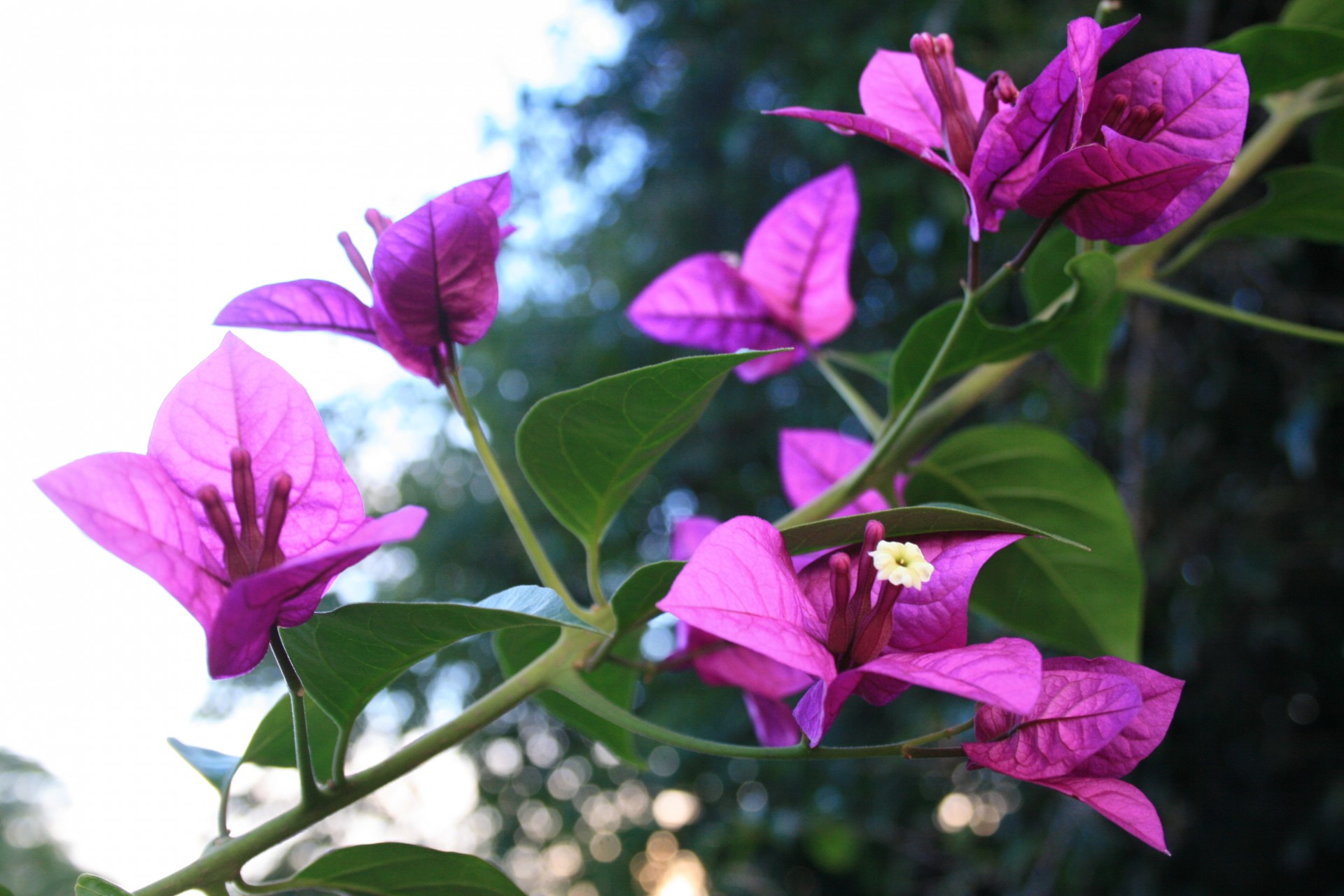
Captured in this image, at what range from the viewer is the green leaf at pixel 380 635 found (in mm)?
245

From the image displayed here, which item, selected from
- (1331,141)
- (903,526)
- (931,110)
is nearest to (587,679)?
(903,526)

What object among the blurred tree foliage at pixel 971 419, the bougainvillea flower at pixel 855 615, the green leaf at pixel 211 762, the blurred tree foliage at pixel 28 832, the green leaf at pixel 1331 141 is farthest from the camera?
the blurred tree foliage at pixel 28 832

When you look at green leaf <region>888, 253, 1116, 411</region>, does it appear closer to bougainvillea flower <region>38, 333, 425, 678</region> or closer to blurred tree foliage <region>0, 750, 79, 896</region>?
bougainvillea flower <region>38, 333, 425, 678</region>

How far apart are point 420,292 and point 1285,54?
429mm

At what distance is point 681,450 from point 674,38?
1.03 meters

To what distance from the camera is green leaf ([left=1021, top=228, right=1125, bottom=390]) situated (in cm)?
48

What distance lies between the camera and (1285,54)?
45 cm

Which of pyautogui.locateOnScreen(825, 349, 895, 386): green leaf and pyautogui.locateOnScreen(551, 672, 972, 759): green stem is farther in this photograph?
pyautogui.locateOnScreen(825, 349, 895, 386): green leaf

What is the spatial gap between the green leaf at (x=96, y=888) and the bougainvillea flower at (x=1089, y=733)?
23 cm

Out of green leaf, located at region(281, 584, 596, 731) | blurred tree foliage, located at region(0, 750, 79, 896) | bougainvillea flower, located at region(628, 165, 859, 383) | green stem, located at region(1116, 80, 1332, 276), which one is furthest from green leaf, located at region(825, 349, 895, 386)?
blurred tree foliage, located at region(0, 750, 79, 896)

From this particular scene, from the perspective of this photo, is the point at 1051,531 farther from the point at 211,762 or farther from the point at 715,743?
the point at 211,762

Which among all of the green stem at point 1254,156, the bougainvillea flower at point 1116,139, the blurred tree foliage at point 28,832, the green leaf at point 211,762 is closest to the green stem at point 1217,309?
the green stem at point 1254,156

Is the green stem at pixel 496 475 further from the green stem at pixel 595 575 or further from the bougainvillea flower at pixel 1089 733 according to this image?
the bougainvillea flower at pixel 1089 733

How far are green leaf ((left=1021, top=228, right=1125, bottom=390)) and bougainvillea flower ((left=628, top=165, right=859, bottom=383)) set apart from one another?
94mm
